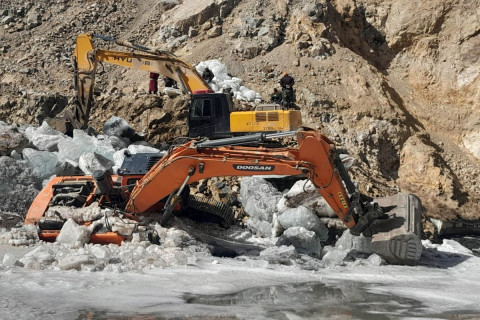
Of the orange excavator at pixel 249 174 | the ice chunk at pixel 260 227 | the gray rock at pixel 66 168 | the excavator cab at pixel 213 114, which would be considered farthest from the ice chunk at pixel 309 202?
the gray rock at pixel 66 168

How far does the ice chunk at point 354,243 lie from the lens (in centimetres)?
905

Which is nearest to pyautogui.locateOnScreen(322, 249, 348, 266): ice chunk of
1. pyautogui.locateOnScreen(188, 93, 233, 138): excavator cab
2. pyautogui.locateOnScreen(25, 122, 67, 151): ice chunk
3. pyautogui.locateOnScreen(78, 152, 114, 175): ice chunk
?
pyautogui.locateOnScreen(188, 93, 233, 138): excavator cab

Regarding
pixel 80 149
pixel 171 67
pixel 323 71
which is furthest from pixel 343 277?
pixel 323 71

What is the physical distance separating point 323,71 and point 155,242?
11757mm

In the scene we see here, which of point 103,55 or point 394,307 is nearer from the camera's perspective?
point 394,307

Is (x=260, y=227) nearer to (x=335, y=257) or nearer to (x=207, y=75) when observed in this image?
(x=335, y=257)

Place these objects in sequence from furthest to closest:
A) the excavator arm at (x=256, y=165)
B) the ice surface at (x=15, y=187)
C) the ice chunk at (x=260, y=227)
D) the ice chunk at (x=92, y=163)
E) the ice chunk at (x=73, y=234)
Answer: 1. the ice chunk at (x=92, y=163)
2. the ice chunk at (x=260, y=227)
3. the ice surface at (x=15, y=187)
4. the excavator arm at (x=256, y=165)
5. the ice chunk at (x=73, y=234)

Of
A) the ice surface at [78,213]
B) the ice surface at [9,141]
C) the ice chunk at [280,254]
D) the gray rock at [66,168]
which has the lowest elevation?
the ice chunk at [280,254]

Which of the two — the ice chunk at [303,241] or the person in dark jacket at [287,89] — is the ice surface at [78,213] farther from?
the person in dark jacket at [287,89]

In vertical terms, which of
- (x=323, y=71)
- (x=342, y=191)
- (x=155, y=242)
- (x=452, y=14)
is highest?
(x=452, y=14)

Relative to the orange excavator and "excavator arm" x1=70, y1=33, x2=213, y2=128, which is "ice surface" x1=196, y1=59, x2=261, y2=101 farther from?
the orange excavator

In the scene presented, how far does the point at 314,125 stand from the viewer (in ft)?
58.3

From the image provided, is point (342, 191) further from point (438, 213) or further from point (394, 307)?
point (438, 213)

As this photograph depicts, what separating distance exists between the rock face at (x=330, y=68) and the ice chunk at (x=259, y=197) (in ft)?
12.9
